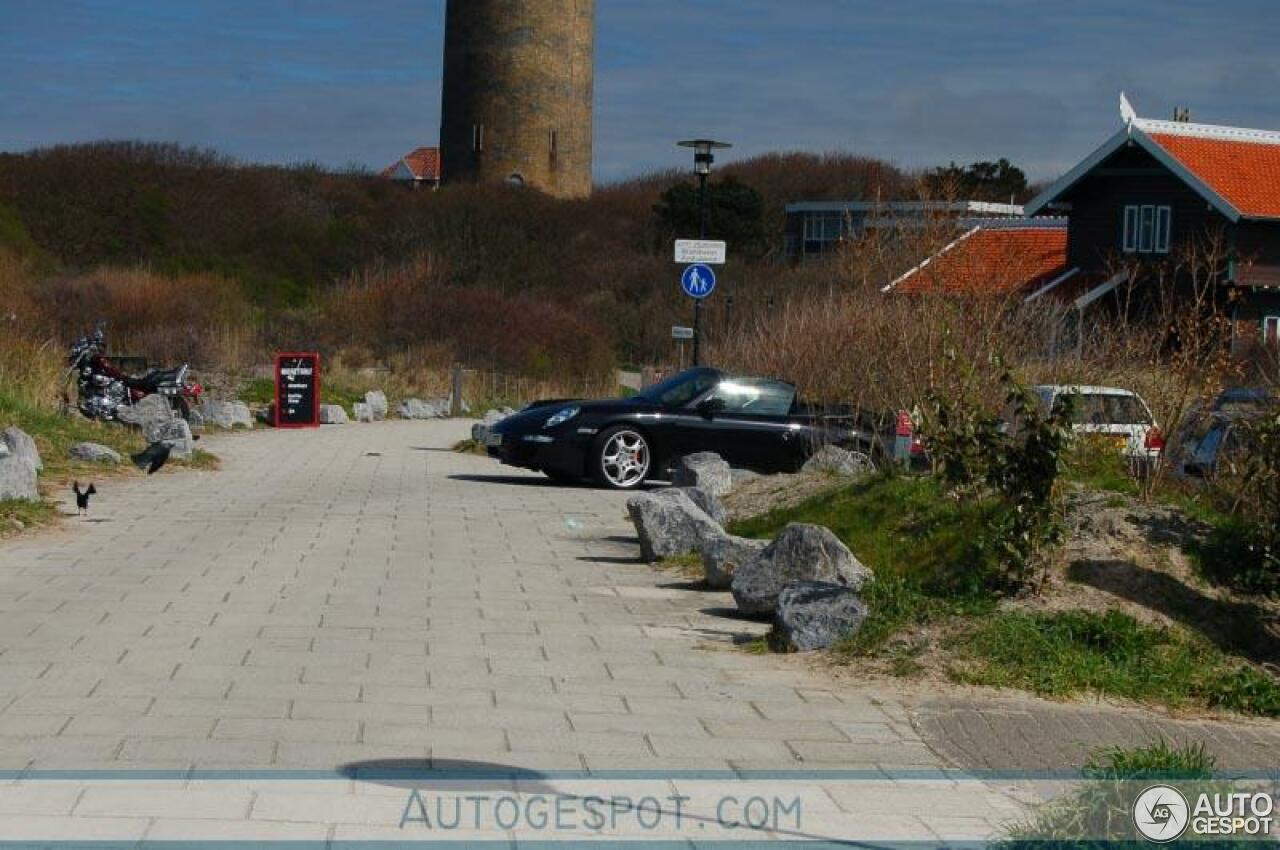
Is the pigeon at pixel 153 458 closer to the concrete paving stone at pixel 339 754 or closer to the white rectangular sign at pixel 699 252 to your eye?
the white rectangular sign at pixel 699 252

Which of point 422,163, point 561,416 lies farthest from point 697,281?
point 422,163

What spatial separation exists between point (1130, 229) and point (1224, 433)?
94.6 feet

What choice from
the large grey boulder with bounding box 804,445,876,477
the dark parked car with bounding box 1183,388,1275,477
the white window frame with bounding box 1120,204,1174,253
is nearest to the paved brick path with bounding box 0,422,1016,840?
the large grey boulder with bounding box 804,445,876,477

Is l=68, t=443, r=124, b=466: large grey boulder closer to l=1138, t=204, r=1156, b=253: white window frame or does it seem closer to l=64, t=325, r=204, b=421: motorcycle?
l=64, t=325, r=204, b=421: motorcycle

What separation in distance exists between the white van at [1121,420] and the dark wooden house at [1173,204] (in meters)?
21.8

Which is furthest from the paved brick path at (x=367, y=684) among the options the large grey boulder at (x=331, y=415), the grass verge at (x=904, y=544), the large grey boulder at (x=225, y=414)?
the large grey boulder at (x=331, y=415)

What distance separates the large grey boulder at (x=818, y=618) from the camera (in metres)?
8.95

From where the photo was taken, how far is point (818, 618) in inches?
354

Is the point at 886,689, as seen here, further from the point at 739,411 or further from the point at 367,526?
the point at 739,411

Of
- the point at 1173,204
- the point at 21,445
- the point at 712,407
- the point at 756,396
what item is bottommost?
the point at 21,445

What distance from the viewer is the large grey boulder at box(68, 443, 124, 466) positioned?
1822cm

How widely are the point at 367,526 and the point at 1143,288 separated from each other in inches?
1073

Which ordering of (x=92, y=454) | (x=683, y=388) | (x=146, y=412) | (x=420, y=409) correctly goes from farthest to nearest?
(x=420, y=409) < (x=146, y=412) < (x=683, y=388) < (x=92, y=454)

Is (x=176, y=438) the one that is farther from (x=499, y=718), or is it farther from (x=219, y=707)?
(x=499, y=718)
